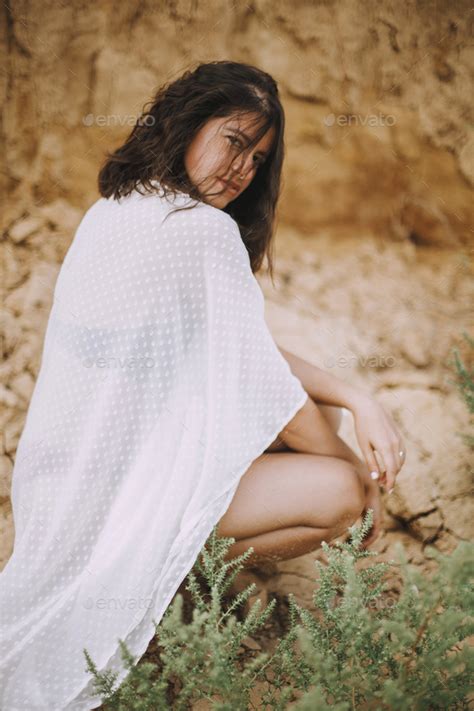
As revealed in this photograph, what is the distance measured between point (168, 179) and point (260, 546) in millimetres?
923

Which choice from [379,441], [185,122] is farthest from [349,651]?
[185,122]

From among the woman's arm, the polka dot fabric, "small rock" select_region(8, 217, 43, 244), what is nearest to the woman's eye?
the polka dot fabric

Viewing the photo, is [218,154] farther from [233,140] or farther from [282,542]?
[282,542]

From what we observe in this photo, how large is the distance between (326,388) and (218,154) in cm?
67

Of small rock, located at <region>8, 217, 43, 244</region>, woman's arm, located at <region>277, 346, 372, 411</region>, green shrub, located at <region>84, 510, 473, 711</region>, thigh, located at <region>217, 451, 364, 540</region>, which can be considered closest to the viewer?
green shrub, located at <region>84, 510, 473, 711</region>

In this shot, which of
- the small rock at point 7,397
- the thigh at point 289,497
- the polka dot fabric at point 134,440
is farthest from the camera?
the small rock at point 7,397

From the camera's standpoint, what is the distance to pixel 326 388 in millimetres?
1879

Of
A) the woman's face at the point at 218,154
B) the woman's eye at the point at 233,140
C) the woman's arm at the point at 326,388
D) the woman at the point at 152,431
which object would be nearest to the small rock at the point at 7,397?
the woman at the point at 152,431

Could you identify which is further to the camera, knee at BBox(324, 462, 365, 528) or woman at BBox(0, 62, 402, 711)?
knee at BBox(324, 462, 365, 528)

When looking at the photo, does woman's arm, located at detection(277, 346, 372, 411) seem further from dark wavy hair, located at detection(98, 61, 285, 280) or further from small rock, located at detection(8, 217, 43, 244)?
small rock, located at detection(8, 217, 43, 244)

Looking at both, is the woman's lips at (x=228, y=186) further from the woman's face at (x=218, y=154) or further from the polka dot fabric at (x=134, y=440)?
the polka dot fabric at (x=134, y=440)

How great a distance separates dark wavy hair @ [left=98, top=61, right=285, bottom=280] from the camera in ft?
5.55

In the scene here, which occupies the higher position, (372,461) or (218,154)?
(218,154)

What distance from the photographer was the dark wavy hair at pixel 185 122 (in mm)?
1691
